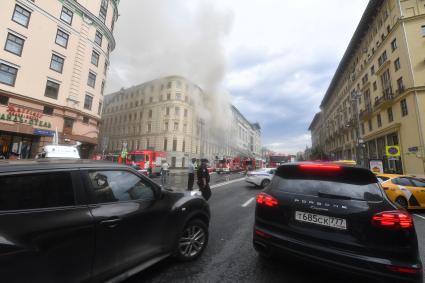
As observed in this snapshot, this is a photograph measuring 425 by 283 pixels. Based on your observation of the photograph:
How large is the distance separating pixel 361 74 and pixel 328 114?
28.0m

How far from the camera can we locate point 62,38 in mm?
20906

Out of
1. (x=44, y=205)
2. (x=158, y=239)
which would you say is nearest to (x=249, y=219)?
(x=158, y=239)

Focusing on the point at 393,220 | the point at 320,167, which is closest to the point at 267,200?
the point at 320,167

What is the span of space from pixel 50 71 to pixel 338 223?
2508cm

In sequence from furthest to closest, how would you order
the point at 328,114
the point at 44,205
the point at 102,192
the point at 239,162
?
1. the point at 328,114
2. the point at 239,162
3. the point at 102,192
4. the point at 44,205

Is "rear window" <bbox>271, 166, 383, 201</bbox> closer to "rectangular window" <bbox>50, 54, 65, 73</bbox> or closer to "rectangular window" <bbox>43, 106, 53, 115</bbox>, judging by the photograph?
"rectangular window" <bbox>43, 106, 53, 115</bbox>

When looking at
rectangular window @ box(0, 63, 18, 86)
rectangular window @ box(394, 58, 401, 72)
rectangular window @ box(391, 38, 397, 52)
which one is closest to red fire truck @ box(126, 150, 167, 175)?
rectangular window @ box(0, 63, 18, 86)

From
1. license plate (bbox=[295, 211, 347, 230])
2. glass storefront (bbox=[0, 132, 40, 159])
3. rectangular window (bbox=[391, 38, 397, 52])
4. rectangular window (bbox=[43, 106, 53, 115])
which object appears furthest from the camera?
rectangular window (bbox=[391, 38, 397, 52])

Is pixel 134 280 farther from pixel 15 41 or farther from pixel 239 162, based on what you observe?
pixel 239 162

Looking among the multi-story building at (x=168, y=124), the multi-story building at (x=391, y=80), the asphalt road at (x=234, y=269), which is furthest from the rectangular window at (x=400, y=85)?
the multi-story building at (x=168, y=124)

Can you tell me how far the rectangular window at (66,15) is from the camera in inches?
826

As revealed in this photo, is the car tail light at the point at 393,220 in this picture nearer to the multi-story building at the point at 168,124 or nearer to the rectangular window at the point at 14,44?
the rectangular window at the point at 14,44

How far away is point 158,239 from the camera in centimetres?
280

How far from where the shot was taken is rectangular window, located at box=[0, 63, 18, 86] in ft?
55.1
